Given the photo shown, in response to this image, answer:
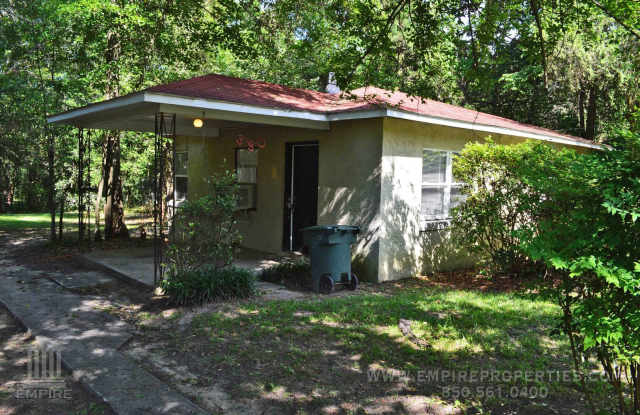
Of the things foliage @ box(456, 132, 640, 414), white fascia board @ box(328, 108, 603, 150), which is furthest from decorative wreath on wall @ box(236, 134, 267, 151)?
foliage @ box(456, 132, 640, 414)

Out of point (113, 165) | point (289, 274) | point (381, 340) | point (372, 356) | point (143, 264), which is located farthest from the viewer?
point (113, 165)

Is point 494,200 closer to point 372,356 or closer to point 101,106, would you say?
point 372,356

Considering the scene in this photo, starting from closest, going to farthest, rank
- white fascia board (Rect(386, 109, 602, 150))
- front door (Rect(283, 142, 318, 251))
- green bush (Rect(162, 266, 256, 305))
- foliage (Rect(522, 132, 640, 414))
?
foliage (Rect(522, 132, 640, 414)) < green bush (Rect(162, 266, 256, 305)) < white fascia board (Rect(386, 109, 602, 150)) < front door (Rect(283, 142, 318, 251))

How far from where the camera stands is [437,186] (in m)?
9.59

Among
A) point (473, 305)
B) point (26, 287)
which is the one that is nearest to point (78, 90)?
point (26, 287)

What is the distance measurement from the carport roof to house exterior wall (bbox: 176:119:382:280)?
1.57 feet

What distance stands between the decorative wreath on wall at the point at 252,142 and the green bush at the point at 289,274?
11.4ft

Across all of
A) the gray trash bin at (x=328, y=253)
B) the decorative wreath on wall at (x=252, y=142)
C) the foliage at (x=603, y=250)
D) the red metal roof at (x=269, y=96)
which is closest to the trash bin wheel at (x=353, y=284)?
the gray trash bin at (x=328, y=253)

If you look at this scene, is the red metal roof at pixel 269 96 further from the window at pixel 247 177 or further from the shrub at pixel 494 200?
the window at pixel 247 177

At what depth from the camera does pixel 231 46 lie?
40.0 feet

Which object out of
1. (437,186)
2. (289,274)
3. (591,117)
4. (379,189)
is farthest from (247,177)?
(591,117)

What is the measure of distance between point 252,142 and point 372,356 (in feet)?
23.4

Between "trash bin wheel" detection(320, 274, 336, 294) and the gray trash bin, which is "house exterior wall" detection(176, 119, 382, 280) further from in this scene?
"trash bin wheel" detection(320, 274, 336, 294)

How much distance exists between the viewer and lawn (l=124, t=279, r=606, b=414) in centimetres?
368
